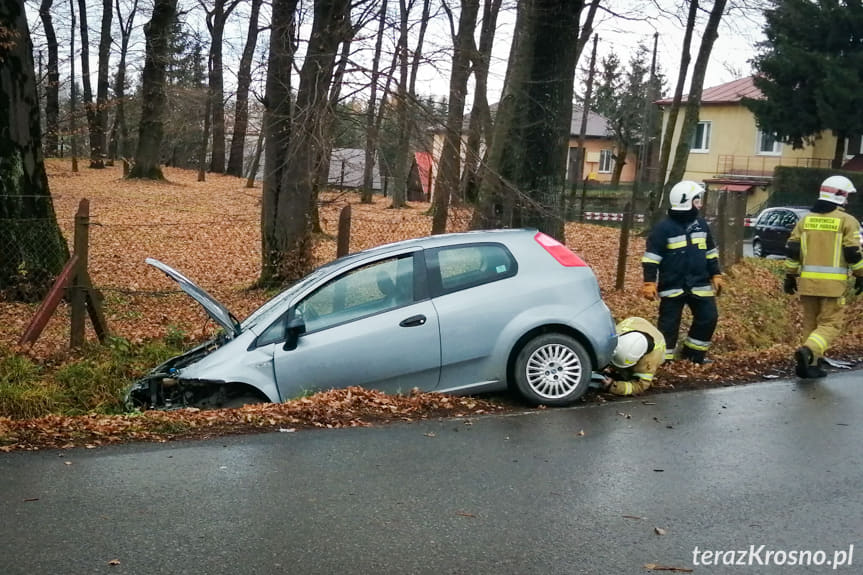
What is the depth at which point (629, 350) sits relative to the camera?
307 inches

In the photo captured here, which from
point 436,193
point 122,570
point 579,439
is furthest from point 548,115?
point 122,570

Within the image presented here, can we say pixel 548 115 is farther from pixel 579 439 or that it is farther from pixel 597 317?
pixel 579 439

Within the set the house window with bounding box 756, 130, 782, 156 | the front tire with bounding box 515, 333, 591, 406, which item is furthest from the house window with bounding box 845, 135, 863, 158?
the front tire with bounding box 515, 333, 591, 406

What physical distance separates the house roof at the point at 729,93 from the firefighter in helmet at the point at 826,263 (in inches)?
1553

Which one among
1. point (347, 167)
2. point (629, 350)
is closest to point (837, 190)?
point (629, 350)

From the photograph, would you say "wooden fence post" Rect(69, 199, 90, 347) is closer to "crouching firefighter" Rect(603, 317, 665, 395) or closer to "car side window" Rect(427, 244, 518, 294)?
"car side window" Rect(427, 244, 518, 294)

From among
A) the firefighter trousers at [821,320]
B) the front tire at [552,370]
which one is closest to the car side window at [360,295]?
the front tire at [552,370]

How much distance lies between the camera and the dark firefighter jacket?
8547 mm

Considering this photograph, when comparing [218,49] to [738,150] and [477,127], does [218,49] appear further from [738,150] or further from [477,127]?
[738,150]

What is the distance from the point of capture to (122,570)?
411 centimetres

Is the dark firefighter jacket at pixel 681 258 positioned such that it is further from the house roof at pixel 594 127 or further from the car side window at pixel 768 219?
the house roof at pixel 594 127

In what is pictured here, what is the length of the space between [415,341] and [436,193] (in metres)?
4.60

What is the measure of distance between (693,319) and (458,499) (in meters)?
4.49

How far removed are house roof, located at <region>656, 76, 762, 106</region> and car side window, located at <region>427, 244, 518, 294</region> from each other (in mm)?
41661
